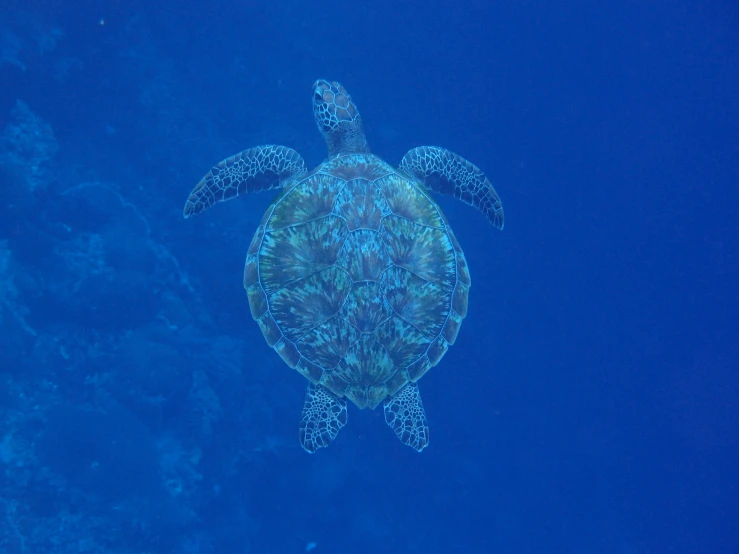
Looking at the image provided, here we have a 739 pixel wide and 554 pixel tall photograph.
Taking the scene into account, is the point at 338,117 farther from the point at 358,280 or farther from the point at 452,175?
the point at 358,280

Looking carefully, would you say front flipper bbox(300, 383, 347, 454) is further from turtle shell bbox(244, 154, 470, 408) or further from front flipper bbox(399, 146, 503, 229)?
front flipper bbox(399, 146, 503, 229)

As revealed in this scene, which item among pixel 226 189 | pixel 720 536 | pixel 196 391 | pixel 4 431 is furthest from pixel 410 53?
pixel 720 536

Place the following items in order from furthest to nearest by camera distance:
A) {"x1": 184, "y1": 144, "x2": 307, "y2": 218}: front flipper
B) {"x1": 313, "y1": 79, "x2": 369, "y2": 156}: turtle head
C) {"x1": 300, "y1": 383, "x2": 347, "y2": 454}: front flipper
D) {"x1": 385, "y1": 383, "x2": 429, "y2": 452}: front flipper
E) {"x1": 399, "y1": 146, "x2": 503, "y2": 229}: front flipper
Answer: {"x1": 399, "y1": 146, "x2": 503, "y2": 229}: front flipper < {"x1": 313, "y1": 79, "x2": 369, "y2": 156}: turtle head < {"x1": 184, "y1": 144, "x2": 307, "y2": 218}: front flipper < {"x1": 385, "y1": 383, "x2": 429, "y2": 452}: front flipper < {"x1": 300, "y1": 383, "x2": 347, "y2": 454}: front flipper

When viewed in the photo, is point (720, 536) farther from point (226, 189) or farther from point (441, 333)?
point (226, 189)

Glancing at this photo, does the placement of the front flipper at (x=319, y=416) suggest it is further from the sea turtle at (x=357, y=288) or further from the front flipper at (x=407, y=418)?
the front flipper at (x=407, y=418)

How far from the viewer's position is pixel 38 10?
8547mm

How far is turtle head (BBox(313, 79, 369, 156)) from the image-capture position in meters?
6.93

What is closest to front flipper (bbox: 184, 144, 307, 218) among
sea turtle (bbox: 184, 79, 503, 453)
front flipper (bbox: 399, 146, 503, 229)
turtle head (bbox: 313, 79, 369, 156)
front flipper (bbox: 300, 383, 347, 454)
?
turtle head (bbox: 313, 79, 369, 156)

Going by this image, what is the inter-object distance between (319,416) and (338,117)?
446 centimetres

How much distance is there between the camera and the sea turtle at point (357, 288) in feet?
15.9

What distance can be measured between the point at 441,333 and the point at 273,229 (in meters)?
2.45

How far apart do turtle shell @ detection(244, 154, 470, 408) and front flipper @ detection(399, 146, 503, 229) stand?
1537 millimetres

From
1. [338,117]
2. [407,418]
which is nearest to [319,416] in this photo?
[407,418]

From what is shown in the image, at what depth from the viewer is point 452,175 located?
7.25 m
